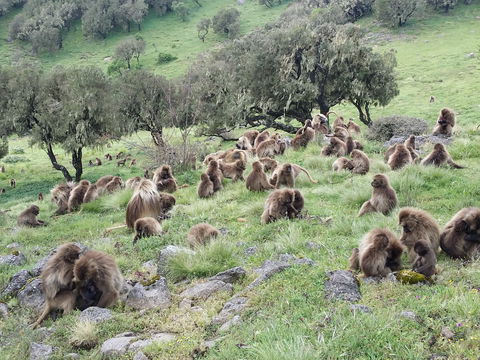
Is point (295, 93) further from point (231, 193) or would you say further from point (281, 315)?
point (281, 315)

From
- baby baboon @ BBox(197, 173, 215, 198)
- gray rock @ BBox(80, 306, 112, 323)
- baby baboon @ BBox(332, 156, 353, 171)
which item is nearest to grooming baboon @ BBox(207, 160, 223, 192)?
baby baboon @ BBox(197, 173, 215, 198)

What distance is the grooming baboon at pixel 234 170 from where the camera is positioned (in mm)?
16234

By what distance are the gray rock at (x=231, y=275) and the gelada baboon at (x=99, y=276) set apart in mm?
1581

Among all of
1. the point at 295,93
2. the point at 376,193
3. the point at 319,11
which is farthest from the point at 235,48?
the point at 319,11

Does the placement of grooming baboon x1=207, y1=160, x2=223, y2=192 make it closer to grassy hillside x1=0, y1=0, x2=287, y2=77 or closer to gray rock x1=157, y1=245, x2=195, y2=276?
gray rock x1=157, y1=245, x2=195, y2=276

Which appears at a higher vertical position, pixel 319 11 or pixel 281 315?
pixel 319 11

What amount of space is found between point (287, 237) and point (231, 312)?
8.77ft

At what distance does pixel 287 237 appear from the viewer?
888cm

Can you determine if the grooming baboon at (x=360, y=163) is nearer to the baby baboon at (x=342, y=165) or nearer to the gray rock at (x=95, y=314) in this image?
the baby baboon at (x=342, y=165)

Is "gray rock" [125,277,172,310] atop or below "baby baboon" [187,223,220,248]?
atop

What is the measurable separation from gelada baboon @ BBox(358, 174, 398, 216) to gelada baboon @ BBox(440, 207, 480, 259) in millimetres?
2672

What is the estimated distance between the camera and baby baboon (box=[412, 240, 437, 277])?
261 inches

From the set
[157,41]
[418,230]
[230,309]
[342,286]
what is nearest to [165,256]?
[230,309]

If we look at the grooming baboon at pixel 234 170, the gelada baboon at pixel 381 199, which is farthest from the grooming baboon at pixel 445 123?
the gelada baboon at pixel 381 199
